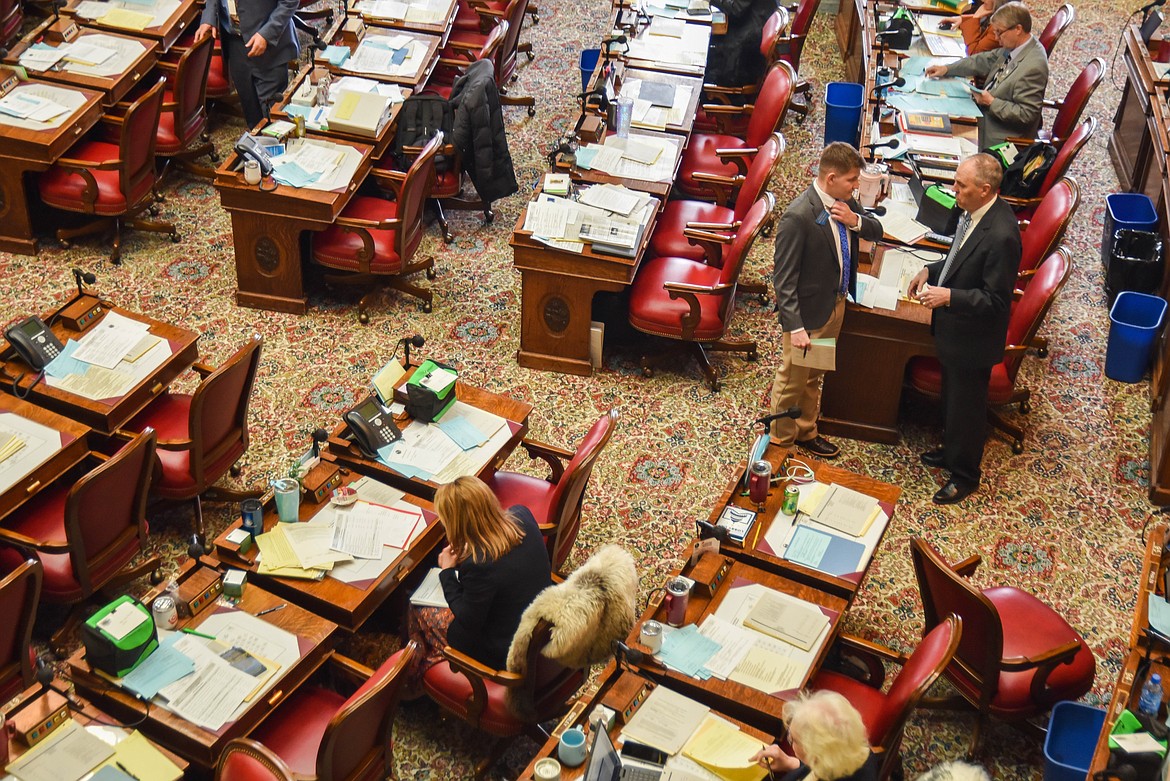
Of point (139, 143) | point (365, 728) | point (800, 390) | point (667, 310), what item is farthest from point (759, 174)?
point (365, 728)

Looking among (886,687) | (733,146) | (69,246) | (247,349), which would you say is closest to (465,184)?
(733,146)

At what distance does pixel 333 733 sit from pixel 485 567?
843 millimetres

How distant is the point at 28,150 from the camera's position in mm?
7453

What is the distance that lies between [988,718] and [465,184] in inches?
216

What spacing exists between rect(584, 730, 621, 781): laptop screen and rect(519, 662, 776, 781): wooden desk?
178 mm

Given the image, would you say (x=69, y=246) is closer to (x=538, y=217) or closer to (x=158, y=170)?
(x=158, y=170)

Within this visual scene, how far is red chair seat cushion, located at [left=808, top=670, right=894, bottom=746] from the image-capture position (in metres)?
4.63

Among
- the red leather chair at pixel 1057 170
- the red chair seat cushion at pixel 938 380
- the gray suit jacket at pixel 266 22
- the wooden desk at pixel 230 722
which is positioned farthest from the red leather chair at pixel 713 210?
the wooden desk at pixel 230 722

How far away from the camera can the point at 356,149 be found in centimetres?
761

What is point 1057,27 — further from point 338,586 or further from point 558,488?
point 338,586

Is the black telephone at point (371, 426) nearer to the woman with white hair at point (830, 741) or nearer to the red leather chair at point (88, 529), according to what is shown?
the red leather chair at point (88, 529)

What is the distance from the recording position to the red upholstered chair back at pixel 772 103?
7.88 meters

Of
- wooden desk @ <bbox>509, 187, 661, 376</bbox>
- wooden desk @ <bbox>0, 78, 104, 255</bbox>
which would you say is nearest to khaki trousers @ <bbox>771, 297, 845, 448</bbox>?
wooden desk @ <bbox>509, 187, 661, 376</bbox>

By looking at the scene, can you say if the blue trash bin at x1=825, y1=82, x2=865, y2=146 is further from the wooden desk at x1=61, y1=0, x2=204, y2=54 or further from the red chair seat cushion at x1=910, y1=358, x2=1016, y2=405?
the wooden desk at x1=61, y1=0, x2=204, y2=54
